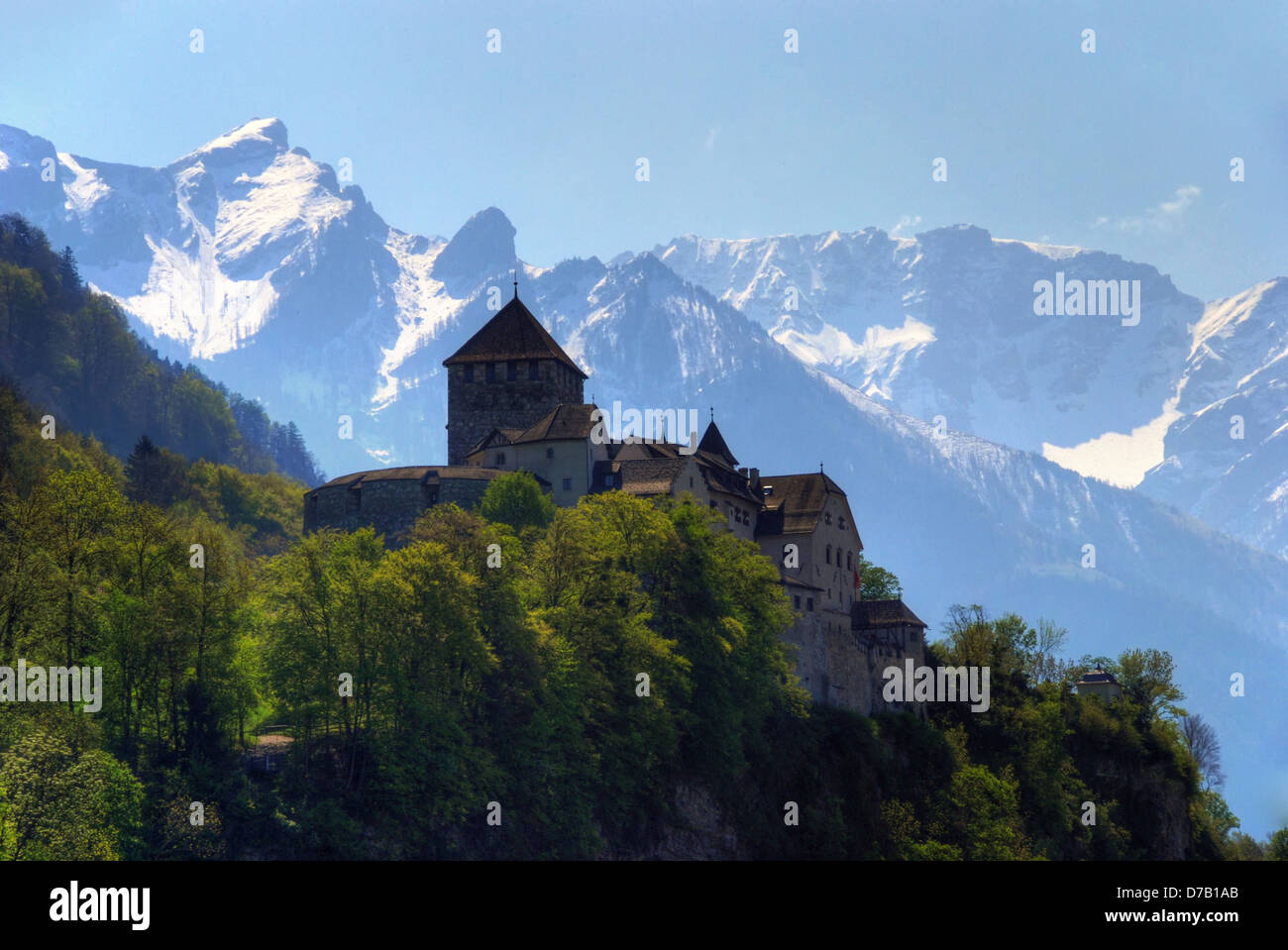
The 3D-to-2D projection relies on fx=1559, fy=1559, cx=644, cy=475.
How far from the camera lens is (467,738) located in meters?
61.9

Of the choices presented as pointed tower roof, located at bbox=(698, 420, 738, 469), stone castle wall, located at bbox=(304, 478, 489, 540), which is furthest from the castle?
pointed tower roof, located at bbox=(698, 420, 738, 469)

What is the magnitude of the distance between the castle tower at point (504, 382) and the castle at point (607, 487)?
0.30 ft

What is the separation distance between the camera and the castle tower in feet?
339

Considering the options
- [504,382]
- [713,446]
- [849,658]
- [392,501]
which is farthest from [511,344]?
[849,658]

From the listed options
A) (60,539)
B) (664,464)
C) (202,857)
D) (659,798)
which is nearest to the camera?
(202,857)

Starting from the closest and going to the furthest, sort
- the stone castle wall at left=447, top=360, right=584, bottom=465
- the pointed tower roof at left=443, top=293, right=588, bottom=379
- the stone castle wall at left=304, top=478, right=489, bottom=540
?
1. the stone castle wall at left=304, top=478, right=489, bottom=540
2. the stone castle wall at left=447, top=360, right=584, bottom=465
3. the pointed tower roof at left=443, top=293, right=588, bottom=379

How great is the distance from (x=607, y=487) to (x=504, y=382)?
16.7 m

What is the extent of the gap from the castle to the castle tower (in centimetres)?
9

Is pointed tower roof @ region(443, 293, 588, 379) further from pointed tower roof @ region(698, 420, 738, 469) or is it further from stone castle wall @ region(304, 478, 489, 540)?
stone castle wall @ region(304, 478, 489, 540)

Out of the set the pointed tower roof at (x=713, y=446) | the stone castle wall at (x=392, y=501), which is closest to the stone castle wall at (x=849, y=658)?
the pointed tower roof at (x=713, y=446)

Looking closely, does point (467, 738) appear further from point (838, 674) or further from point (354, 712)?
point (838, 674)
